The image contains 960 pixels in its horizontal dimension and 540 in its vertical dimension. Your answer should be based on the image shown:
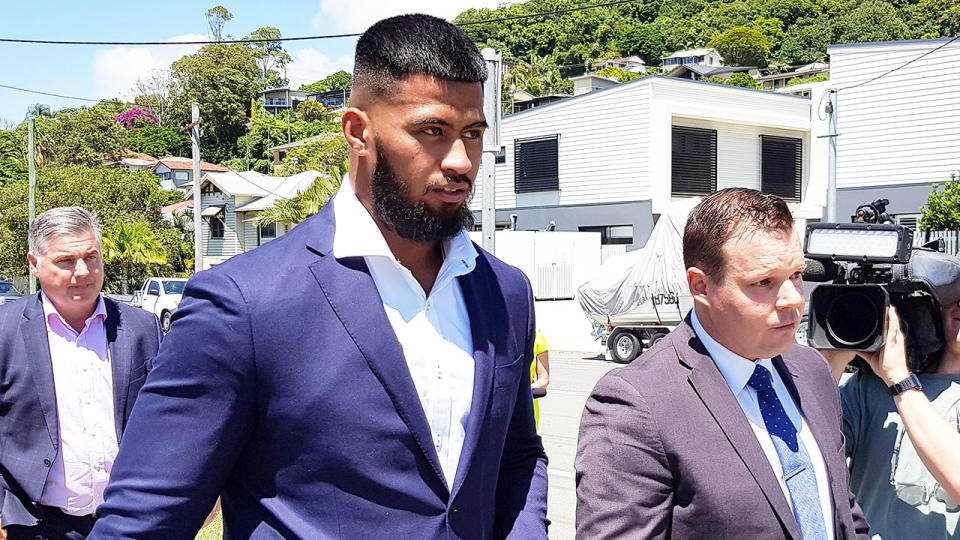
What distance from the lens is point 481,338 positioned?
6.86ft

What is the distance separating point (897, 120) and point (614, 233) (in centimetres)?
1118

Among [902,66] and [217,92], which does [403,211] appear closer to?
[902,66]

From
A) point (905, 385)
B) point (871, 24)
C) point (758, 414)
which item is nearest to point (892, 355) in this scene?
point (905, 385)

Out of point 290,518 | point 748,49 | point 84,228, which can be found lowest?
point 290,518

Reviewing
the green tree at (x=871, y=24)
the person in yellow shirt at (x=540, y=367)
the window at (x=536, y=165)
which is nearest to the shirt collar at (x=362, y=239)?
the person in yellow shirt at (x=540, y=367)

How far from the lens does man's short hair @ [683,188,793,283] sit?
2.44m

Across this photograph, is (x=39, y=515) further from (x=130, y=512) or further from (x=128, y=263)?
(x=128, y=263)

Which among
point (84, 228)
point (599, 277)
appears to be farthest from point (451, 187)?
point (599, 277)

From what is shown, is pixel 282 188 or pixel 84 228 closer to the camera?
pixel 84 228

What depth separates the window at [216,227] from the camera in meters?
51.3

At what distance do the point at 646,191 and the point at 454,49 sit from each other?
30.4 m

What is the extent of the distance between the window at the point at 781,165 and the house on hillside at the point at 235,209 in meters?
23.7

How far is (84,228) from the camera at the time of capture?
3951mm

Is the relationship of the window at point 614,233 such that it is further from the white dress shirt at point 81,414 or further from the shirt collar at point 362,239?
the shirt collar at point 362,239
